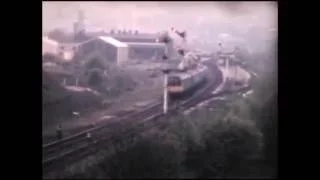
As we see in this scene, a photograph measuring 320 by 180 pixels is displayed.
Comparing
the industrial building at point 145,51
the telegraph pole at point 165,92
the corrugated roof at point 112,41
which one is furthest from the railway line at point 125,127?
the corrugated roof at point 112,41

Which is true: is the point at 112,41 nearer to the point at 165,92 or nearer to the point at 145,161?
the point at 165,92

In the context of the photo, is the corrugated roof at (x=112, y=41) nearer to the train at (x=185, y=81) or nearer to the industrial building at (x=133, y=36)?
the industrial building at (x=133, y=36)

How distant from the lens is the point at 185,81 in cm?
226

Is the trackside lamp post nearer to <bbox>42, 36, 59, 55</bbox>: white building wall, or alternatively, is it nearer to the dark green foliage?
the dark green foliage

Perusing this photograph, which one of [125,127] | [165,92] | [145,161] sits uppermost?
[165,92]

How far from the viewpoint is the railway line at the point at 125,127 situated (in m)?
1.98

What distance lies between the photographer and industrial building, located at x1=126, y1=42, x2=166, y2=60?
2.26m

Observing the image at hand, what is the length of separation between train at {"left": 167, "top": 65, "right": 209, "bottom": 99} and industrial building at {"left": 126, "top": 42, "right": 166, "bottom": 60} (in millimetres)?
121

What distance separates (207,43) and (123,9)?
45cm

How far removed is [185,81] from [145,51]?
0.82 ft

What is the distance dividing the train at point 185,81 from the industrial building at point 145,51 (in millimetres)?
121

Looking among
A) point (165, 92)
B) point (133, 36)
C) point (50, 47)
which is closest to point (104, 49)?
point (133, 36)
